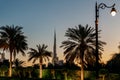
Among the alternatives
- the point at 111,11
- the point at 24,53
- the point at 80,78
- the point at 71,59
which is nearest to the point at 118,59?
the point at 80,78

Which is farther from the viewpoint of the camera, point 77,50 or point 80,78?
point 80,78

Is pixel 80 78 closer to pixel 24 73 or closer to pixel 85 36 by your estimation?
pixel 85 36

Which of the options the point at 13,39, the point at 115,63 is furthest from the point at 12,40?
the point at 115,63

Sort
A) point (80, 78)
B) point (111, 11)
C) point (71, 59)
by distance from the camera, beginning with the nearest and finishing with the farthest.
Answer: point (111, 11) < point (71, 59) < point (80, 78)

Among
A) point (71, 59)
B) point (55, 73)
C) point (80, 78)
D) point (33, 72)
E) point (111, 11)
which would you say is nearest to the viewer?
point (111, 11)

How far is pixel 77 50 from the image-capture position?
208 feet

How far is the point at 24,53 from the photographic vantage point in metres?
80.9

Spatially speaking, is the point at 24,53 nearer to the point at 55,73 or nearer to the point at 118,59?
the point at 55,73

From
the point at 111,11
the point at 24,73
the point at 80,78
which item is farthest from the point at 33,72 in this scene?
the point at 111,11

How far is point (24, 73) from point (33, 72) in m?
2.17

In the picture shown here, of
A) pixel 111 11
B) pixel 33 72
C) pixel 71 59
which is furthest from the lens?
pixel 33 72

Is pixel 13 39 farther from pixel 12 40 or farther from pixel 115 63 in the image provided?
pixel 115 63

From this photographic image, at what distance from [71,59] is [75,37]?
11.9 feet

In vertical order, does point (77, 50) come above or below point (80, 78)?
above
